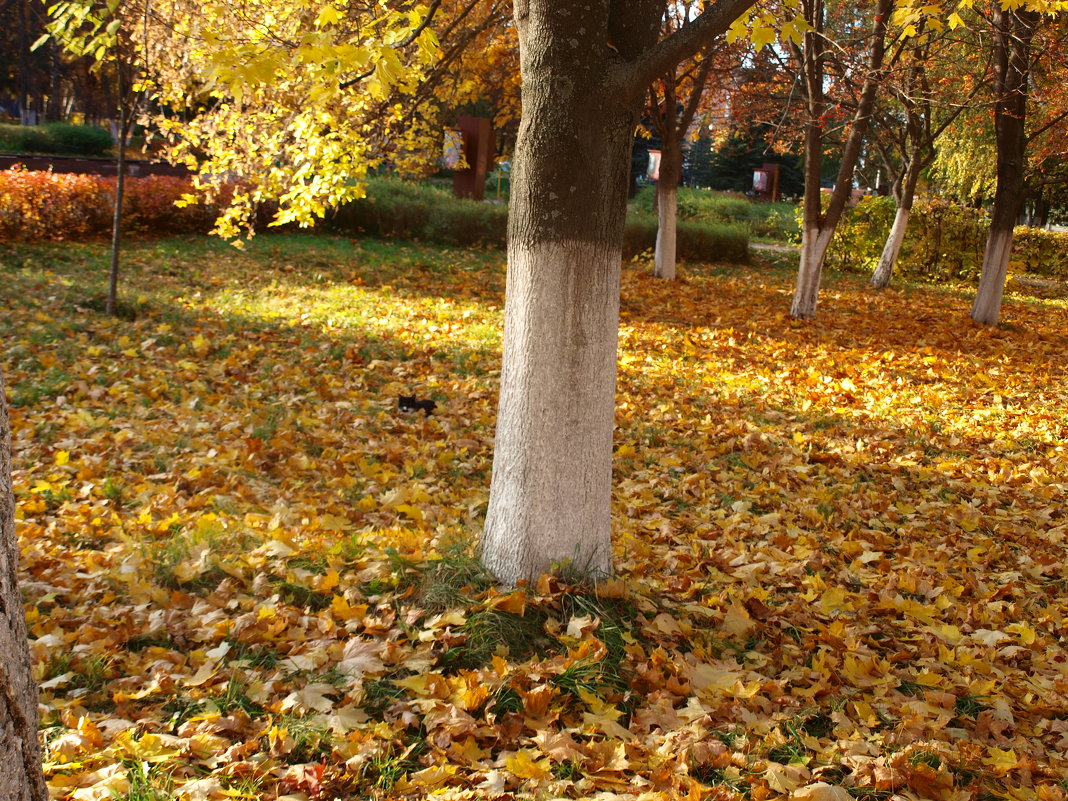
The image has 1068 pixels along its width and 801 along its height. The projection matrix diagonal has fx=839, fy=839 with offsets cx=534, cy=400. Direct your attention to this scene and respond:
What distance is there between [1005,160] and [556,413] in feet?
38.6

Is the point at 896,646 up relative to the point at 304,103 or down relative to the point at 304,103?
down

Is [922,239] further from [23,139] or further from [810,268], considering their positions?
[23,139]

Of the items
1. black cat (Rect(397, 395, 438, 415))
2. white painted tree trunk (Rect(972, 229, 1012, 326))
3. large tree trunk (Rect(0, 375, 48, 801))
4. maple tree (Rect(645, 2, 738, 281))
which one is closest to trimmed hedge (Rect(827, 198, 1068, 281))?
maple tree (Rect(645, 2, 738, 281))

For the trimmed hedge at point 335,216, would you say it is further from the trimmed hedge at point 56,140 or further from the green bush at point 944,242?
the trimmed hedge at point 56,140

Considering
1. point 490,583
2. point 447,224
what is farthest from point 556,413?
point 447,224

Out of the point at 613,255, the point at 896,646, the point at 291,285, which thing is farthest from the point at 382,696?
the point at 291,285

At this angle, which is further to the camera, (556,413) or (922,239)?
(922,239)

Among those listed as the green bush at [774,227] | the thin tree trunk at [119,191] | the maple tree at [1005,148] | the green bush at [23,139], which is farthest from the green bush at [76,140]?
the maple tree at [1005,148]

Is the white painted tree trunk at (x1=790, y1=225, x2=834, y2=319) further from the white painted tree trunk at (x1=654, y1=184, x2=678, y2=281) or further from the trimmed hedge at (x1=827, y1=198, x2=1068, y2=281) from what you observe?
the trimmed hedge at (x1=827, y1=198, x2=1068, y2=281)

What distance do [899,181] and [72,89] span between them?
41.0m

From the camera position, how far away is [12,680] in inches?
65.8

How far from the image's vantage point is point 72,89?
42469 mm

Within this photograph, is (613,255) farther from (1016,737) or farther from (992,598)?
(992,598)

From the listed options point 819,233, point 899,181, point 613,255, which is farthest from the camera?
point 899,181
